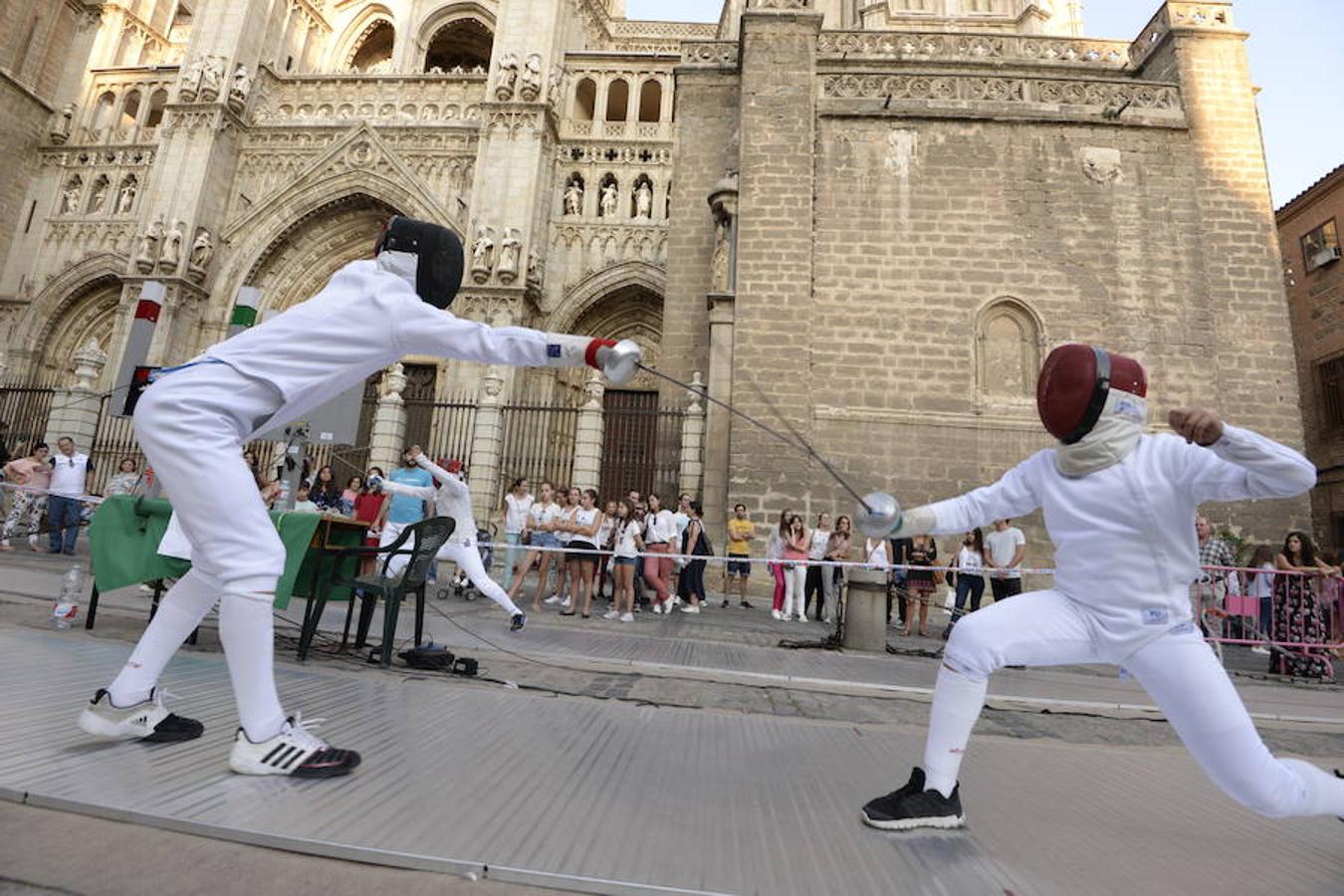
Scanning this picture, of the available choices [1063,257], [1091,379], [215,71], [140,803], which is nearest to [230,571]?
[140,803]

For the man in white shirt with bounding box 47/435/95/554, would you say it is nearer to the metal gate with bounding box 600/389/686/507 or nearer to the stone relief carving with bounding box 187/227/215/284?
the metal gate with bounding box 600/389/686/507

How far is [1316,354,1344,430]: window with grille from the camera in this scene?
16.8 meters

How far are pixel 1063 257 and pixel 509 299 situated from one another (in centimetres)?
1336

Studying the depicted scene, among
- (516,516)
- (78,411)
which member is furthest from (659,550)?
(78,411)

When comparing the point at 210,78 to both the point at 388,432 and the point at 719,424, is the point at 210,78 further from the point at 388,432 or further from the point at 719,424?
the point at 719,424

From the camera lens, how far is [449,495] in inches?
240

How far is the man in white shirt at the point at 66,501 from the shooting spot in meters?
9.90

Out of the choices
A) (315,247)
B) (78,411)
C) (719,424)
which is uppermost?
(315,247)

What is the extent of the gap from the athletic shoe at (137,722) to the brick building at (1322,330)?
22618 millimetres

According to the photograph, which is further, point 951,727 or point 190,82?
point 190,82

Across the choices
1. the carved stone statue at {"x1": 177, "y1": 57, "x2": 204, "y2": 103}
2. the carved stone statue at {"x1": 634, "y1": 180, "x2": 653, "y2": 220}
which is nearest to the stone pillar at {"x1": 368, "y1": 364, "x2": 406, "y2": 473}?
the carved stone statue at {"x1": 634, "y1": 180, "x2": 653, "y2": 220}

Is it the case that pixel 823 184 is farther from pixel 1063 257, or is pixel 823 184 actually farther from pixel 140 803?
pixel 140 803

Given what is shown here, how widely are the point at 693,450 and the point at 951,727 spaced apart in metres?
10.2

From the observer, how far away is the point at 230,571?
214 centimetres
